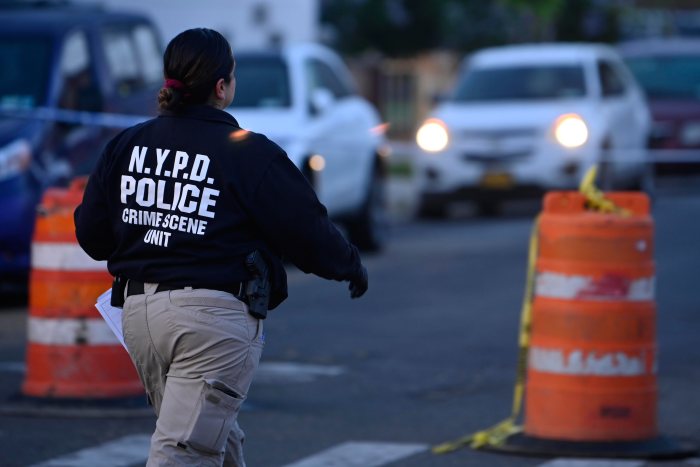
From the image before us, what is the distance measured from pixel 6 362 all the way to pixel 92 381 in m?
1.53

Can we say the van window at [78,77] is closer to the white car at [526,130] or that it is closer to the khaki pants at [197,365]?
the white car at [526,130]

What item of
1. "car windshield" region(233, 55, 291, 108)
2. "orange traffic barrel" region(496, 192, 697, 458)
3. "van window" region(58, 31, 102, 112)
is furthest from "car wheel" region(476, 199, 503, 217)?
"orange traffic barrel" region(496, 192, 697, 458)

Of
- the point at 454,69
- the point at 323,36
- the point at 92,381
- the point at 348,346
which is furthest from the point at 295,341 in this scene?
the point at 454,69

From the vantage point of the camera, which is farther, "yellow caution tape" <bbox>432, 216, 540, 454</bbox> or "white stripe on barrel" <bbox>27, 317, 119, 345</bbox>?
"white stripe on barrel" <bbox>27, 317, 119, 345</bbox>

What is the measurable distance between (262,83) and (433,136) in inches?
174

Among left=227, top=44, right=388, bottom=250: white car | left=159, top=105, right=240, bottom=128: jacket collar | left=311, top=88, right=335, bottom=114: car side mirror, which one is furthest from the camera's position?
left=311, top=88, right=335, bottom=114: car side mirror

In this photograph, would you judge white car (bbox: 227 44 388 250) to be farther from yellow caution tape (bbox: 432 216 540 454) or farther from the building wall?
yellow caution tape (bbox: 432 216 540 454)

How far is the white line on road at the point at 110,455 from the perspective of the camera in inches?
264

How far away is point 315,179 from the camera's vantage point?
45.4 ft

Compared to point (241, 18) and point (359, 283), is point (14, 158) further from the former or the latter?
point (241, 18)

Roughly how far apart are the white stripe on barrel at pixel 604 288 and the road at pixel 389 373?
0.70 m

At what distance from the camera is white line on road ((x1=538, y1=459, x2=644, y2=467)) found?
6672 mm

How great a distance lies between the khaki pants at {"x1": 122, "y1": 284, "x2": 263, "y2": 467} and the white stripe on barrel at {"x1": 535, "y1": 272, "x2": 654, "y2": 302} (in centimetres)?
260

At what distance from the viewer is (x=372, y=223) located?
15.2m
